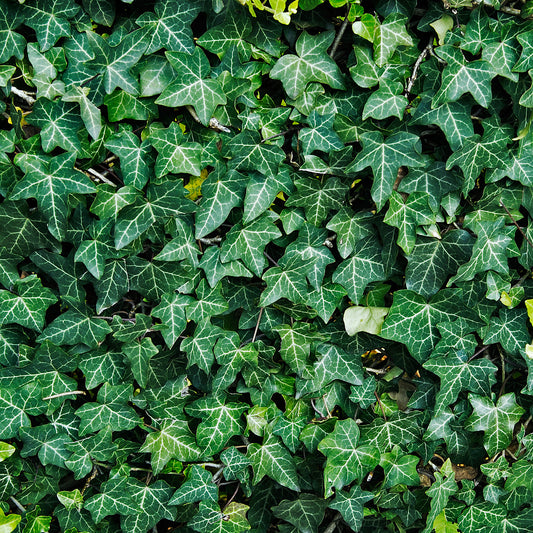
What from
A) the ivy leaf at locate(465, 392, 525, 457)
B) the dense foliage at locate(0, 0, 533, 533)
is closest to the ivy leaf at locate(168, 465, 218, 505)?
the dense foliage at locate(0, 0, 533, 533)

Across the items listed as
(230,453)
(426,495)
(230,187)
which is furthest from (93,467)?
(426,495)

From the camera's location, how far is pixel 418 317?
1.97 m

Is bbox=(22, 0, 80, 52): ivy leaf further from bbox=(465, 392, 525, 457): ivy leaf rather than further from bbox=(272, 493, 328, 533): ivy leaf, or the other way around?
bbox=(465, 392, 525, 457): ivy leaf

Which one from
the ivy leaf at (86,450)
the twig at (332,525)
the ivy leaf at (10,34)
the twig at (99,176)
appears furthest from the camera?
the twig at (332,525)

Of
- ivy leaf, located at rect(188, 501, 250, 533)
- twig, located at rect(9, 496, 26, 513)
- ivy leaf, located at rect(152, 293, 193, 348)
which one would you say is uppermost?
ivy leaf, located at rect(152, 293, 193, 348)

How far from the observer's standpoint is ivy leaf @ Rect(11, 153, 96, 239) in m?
1.70

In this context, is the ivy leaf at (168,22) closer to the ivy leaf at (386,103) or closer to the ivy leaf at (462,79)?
the ivy leaf at (386,103)

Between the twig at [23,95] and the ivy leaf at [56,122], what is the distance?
6 centimetres

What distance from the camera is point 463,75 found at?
1773 mm

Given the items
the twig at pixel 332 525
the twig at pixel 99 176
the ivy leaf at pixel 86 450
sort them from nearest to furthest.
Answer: the twig at pixel 99 176 < the ivy leaf at pixel 86 450 < the twig at pixel 332 525

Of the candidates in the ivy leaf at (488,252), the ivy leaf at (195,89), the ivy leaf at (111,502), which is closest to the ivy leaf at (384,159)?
the ivy leaf at (488,252)

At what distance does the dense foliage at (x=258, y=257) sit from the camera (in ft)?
5.74

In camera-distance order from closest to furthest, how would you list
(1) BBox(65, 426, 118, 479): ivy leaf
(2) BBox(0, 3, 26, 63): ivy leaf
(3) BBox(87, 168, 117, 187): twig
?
1. (2) BBox(0, 3, 26, 63): ivy leaf
2. (3) BBox(87, 168, 117, 187): twig
3. (1) BBox(65, 426, 118, 479): ivy leaf

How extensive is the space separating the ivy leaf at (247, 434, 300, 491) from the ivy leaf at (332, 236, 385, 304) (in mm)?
654
